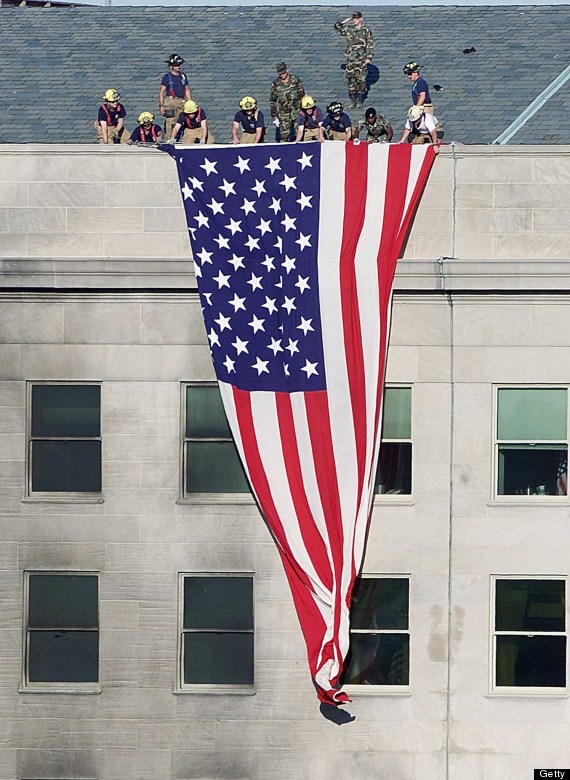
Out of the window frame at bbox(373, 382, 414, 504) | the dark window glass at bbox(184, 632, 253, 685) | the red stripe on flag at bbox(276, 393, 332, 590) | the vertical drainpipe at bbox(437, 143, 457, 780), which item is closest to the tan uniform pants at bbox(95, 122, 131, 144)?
the red stripe on flag at bbox(276, 393, 332, 590)

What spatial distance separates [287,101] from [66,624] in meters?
12.0

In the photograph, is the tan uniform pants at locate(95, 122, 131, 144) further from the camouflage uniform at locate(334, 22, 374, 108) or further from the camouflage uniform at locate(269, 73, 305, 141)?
the camouflage uniform at locate(334, 22, 374, 108)

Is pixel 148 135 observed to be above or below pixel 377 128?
below

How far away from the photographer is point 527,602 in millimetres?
29453

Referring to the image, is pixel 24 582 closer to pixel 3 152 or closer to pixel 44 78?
pixel 3 152

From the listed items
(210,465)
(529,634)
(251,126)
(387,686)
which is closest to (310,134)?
(251,126)

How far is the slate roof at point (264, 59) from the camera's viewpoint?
36.6 metres

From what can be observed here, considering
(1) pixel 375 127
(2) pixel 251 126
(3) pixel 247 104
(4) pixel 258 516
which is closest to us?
(4) pixel 258 516

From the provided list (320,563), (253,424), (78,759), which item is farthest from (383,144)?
(78,759)

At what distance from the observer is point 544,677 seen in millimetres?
29500

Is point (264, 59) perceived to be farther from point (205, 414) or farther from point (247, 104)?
point (205, 414)

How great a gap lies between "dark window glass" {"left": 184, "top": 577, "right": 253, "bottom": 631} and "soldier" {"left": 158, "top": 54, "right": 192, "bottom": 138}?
32.6 ft

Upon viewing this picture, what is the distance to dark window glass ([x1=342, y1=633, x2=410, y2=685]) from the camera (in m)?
29.6

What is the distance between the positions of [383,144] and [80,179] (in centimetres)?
578
